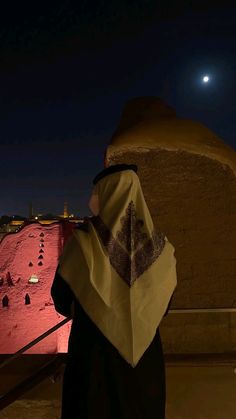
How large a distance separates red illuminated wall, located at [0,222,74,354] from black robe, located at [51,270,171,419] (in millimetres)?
1993

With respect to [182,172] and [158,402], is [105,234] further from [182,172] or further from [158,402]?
[182,172]

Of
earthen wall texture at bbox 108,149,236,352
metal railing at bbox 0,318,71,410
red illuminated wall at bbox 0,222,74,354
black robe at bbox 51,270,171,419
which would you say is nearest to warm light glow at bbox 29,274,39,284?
red illuminated wall at bbox 0,222,74,354

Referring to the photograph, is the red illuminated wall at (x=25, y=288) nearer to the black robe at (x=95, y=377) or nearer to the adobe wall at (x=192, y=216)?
the adobe wall at (x=192, y=216)

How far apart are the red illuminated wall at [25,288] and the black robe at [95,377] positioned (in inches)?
78.5

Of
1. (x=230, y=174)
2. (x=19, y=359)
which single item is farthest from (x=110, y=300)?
(x=19, y=359)

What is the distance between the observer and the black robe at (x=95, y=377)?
1.64 meters

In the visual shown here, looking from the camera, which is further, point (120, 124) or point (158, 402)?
point (120, 124)

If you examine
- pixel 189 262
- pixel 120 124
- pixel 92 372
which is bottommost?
pixel 92 372

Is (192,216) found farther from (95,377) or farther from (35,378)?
(95,377)

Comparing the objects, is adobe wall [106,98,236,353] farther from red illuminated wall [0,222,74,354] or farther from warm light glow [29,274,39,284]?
warm light glow [29,274,39,284]

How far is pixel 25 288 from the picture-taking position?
365cm

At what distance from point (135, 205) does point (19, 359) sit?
268cm

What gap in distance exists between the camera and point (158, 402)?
70.4 inches

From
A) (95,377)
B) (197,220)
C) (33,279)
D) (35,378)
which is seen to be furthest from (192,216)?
(95,377)
